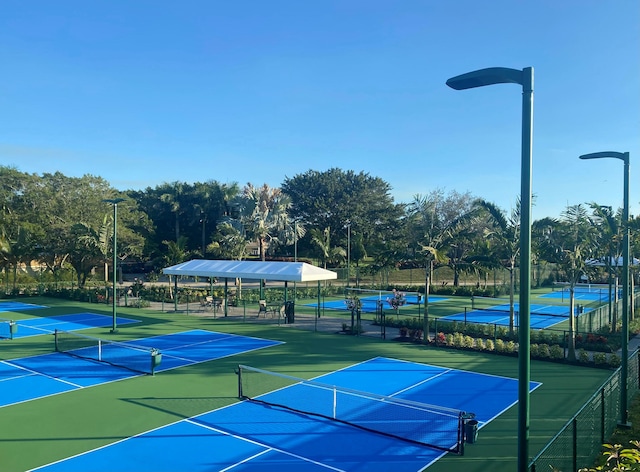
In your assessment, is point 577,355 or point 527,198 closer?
point 527,198

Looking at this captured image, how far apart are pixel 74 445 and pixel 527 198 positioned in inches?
396

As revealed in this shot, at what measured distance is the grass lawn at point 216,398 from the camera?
34.9 ft

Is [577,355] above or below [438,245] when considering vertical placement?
below

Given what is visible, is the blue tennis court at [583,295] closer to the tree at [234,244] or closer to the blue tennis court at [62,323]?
the tree at [234,244]

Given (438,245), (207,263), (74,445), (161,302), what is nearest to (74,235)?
(161,302)

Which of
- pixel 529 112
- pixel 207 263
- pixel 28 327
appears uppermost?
pixel 529 112

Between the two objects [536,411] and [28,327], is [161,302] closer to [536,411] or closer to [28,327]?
[28,327]

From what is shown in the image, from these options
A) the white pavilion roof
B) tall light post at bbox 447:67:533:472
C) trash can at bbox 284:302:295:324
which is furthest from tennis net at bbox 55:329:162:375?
tall light post at bbox 447:67:533:472

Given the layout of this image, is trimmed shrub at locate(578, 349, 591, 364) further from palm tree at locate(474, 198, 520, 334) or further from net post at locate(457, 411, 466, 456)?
net post at locate(457, 411, 466, 456)

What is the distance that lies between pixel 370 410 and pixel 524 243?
317 inches

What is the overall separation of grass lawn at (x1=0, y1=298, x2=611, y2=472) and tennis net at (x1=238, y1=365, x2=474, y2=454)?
2.00 feet

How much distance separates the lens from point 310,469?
9531 mm

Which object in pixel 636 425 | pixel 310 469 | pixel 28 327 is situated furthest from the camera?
pixel 28 327

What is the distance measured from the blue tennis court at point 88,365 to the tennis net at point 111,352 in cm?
23
